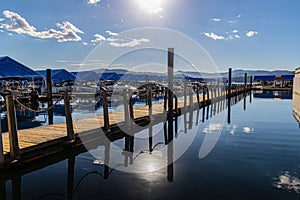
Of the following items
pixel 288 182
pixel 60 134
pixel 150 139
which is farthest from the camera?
pixel 150 139

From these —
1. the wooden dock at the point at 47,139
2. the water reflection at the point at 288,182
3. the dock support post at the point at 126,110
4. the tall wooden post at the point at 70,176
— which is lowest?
the tall wooden post at the point at 70,176

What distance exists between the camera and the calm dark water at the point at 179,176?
218 inches

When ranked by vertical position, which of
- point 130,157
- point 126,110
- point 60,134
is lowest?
point 130,157

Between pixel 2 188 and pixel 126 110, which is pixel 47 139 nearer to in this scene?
pixel 2 188

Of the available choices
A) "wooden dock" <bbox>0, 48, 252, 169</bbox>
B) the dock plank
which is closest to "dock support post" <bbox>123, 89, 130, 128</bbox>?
"wooden dock" <bbox>0, 48, 252, 169</bbox>

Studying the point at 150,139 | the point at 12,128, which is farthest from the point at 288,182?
the point at 12,128

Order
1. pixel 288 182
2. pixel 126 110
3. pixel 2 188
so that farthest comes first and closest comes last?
pixel 126 110
pixel 288 182
pixel 2 188

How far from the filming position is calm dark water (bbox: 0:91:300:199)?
18.2 feet

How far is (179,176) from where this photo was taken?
651 cm

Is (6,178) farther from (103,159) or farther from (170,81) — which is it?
(170,81)

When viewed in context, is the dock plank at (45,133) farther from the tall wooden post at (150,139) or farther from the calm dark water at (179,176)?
the tall wooden post at (150,139)

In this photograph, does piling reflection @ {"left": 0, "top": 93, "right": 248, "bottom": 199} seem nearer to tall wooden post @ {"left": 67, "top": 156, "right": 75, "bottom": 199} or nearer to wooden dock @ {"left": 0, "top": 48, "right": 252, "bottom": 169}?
Result: tall wooden post @ {"left": 67, "top": 156, "right": 75, "bottom": 199}

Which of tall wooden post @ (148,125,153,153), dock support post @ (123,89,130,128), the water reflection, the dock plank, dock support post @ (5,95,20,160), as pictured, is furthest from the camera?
dock support post @ (123,89,130,128)

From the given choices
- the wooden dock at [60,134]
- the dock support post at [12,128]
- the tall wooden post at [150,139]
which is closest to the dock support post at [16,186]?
the wooden dock at [60,134]
